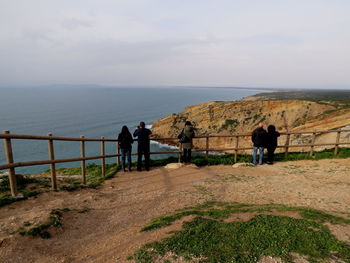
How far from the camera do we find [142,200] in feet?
22.6

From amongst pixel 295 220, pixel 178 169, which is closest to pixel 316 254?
pixel 295 220

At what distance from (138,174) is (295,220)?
6545mm

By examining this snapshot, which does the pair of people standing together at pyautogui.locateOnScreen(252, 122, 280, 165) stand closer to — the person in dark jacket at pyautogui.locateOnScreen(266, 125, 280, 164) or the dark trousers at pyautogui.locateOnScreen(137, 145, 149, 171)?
the person in dark jacket at pyautogui.locateOnScreen(266, 125, 280, 164)

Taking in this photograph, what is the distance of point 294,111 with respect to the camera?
36.6 meters

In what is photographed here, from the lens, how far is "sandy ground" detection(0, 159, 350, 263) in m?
4.20

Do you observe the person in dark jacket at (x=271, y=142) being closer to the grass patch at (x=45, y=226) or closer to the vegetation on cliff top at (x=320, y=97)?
the grass patch at (x=45, y=226)

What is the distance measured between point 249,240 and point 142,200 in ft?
11.8

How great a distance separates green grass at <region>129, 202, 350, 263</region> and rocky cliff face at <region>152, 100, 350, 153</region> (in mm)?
29570

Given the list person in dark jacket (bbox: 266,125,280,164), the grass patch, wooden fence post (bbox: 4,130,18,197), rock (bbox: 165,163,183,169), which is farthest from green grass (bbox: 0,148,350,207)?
the grass patch

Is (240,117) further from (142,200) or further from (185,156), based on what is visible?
(142,200)

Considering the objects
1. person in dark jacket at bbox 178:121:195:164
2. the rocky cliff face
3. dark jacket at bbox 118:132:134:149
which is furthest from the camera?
the rocky cliff face

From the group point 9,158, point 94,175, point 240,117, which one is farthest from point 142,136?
point 240,117

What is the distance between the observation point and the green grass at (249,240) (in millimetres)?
3711

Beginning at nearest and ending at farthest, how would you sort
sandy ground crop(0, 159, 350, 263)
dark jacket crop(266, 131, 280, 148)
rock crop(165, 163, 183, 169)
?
sandy ground crop(0, 159, 350, 263) → rock crop(165, 163, 183, 169) → dark jacket crop(266, 131, 280, 148)
